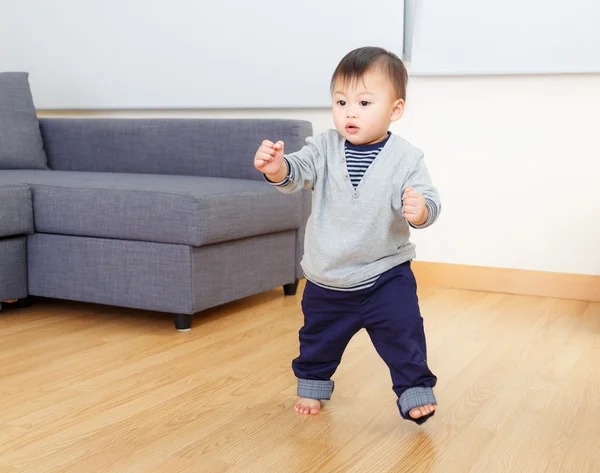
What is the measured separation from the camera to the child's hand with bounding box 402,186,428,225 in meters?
1.37

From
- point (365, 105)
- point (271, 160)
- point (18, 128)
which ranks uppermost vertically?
point (365, 105)

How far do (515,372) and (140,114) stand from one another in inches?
93.2

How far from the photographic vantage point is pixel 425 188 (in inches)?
57.9

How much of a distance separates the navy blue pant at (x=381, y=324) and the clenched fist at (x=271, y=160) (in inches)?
10.6

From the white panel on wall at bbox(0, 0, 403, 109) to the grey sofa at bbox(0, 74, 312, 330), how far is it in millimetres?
536

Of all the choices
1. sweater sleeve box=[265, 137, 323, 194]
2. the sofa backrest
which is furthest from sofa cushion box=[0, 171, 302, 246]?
sweater sleeve box=[265, 137, 323, 194]

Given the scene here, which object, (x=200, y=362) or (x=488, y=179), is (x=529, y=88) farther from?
(x=200, y=362)

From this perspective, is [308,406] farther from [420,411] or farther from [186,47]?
[186,47]

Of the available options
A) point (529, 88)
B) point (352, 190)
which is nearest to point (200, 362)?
point (352, 190)

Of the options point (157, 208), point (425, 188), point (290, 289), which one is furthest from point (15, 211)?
point (425, 188)

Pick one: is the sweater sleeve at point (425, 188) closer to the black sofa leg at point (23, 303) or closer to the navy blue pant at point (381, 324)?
the navy blue pant at point (381, 324)

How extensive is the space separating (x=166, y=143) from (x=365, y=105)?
160 cm

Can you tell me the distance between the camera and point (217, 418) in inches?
63.5

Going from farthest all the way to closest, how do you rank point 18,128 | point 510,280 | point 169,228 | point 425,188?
point 18,128 → point 510,280 → point 169,228 → point 425,188
